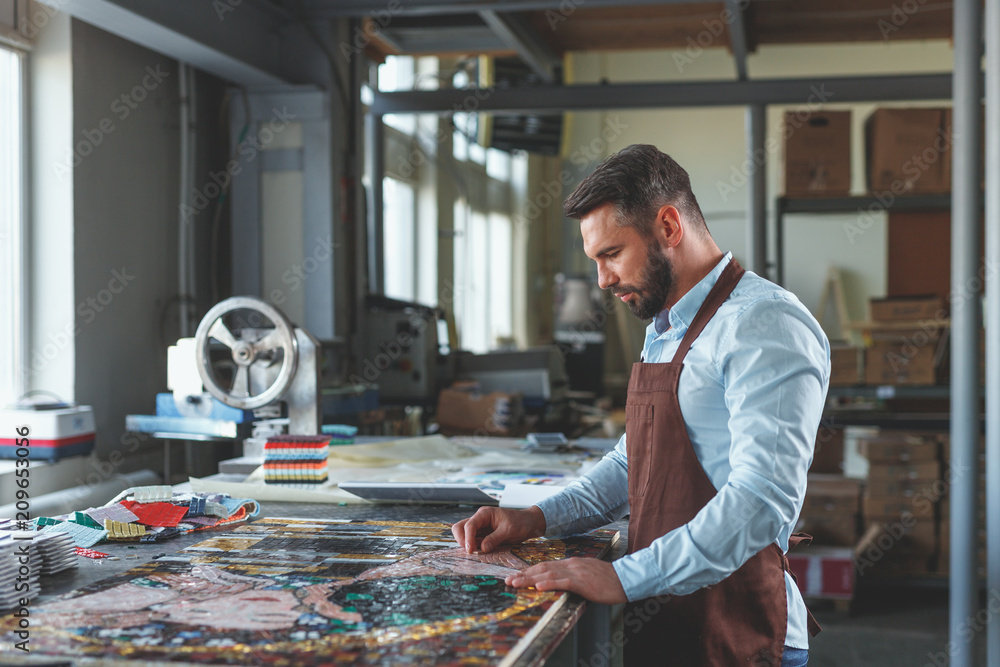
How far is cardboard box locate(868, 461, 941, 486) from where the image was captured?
480 cm

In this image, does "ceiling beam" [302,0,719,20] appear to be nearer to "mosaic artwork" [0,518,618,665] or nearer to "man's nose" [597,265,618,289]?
"man's nose" [597,265,618,289]

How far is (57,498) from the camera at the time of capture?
3.15m

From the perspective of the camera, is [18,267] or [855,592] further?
[855,592]

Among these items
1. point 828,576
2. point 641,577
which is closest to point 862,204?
point 828,576

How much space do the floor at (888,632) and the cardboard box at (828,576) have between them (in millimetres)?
98

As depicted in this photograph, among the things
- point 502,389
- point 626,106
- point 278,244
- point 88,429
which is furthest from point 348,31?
point 88,429

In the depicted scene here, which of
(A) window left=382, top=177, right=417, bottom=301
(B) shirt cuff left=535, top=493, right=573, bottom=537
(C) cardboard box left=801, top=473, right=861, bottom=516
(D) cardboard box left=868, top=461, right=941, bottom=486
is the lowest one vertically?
(C) cardboard box left=801, top=473, right=861, bottom=516

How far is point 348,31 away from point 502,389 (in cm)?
187

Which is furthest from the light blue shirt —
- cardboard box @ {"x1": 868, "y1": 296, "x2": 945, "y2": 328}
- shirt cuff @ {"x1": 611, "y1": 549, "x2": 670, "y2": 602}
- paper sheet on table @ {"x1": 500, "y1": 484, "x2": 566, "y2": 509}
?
cardboard box @ {"x1": 868, "y1": 296, "x2": 945, "y2": 328}

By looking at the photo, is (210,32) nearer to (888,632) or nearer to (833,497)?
(833,497)

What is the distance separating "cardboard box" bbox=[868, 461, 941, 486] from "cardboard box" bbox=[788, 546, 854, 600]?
0.55 metres

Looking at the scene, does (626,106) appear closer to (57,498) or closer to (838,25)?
(838,25)

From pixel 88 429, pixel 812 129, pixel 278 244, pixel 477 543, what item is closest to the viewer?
pixel 477 543

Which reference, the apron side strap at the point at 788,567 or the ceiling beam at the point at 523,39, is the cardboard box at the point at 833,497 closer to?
the ceiling beam at the point at 523,39
